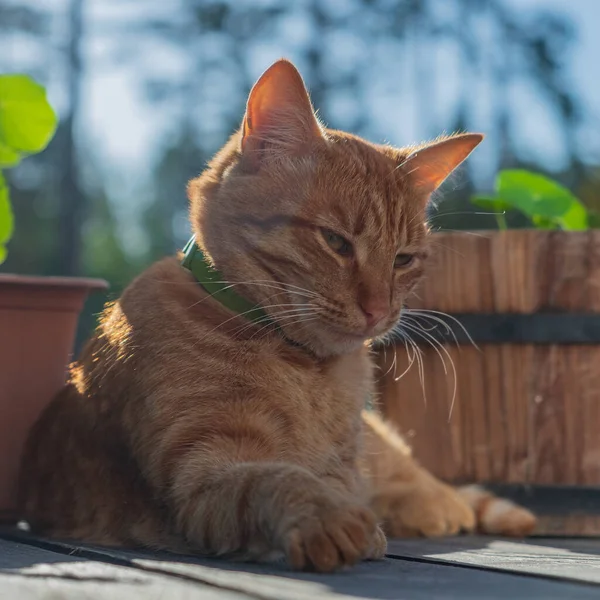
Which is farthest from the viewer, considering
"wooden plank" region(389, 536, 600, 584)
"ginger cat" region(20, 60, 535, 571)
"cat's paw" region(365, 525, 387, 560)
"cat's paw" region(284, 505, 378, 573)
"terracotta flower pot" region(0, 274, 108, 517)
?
"terracotta flower pot" region(0, 274, 108, 517)

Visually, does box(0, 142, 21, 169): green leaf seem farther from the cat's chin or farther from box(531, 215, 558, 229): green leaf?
box(531, 215, 558, 229): green leaf

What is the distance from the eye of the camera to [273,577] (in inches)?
54.1

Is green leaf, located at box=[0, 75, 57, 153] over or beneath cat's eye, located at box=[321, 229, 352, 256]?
over

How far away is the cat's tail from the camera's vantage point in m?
2.63

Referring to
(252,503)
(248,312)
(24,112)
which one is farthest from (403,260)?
(24,112)

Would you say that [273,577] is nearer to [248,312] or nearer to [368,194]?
[248,312]

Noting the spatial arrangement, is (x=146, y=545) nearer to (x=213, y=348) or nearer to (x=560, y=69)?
(x=213, y=348)

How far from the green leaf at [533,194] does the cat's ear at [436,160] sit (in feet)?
1.98

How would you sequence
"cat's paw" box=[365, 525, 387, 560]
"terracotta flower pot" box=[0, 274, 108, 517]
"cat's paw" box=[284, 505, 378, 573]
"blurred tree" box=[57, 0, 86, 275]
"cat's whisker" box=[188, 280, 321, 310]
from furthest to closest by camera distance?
"blurred tree" box=[57, 0, 86, 275] < "terracotta flower pot" box=[0, 274, 108, 517] < "cat's whisker" box=[188, 280, 321, 310] < "cat's paw" box=[365, 525, 387, 560] < "cat's paw" box=[284, 505, 378, 573]

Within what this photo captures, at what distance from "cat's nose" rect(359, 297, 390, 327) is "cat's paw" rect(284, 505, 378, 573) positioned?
24.8 inches

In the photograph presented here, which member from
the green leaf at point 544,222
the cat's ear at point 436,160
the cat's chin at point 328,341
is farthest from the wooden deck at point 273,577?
the green leaf at point 544,222

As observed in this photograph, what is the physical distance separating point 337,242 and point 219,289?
298 mm

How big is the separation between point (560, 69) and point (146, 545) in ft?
15.3

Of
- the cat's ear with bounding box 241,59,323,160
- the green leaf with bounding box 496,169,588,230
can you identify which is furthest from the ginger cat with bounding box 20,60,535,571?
the green leaf with bounding box 496,169,588,230
